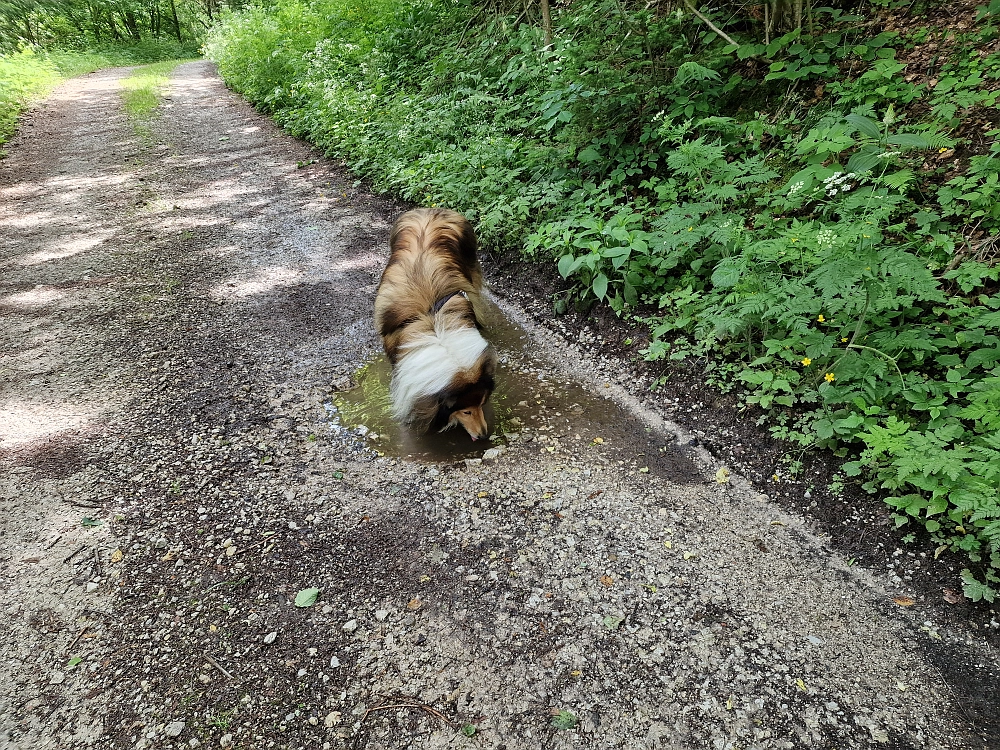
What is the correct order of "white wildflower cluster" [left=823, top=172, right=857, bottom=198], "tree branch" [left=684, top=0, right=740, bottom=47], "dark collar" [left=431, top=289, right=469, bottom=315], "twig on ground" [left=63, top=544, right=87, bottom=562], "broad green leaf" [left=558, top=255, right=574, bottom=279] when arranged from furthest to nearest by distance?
"tree branch" [left=684, top=0, right=740, bottom=47] → "broad green leaf" [left=558, top=255, right=574, bottom=279] → "dark collar" [left=431, top=289, right=469, bottom=315] → "white wildflower cluster" [left=823, top=172, right=857, bottom=198] → "twig on ground" [left=63, top=544, right=87, bottom=562]

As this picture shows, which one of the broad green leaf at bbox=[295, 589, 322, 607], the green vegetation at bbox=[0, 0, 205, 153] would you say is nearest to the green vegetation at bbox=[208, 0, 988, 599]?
the broad green leaf at bbox=[295, 589, 322, 607]

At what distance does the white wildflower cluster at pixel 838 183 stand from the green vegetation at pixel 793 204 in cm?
5

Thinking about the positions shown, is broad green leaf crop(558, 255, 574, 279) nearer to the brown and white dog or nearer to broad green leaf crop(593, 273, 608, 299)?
broad green leaf crop(593, 273, 608, 299)

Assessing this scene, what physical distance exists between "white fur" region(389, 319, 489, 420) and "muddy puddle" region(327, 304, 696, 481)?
317mm

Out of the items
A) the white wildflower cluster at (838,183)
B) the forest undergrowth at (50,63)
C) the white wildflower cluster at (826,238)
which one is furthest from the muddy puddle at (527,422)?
the forest undergrowth at (50,63)

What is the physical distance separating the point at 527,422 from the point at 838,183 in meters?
2.67

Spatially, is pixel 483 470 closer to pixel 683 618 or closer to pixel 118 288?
pixel 683 618

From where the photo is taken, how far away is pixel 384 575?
2.98 m

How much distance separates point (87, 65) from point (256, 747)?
86.0 ft

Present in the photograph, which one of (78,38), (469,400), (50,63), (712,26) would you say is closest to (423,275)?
(469,400)

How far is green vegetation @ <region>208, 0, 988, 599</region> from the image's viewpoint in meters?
3.07

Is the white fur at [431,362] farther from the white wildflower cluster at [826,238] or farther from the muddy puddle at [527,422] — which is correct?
the white wildflower cluster at [826,238]

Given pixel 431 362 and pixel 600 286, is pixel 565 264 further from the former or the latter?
pixel 431 362

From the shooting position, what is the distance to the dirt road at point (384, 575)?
238 cm
